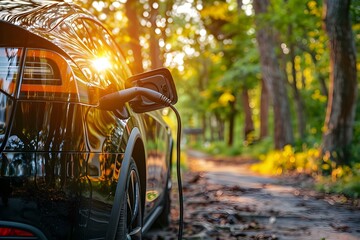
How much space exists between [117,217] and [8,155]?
0.67 metres

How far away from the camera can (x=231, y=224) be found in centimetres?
607

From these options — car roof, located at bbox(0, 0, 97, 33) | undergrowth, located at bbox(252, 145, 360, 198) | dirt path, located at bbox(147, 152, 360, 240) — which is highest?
car roof, located at bbox(0, 0, 97, 33)

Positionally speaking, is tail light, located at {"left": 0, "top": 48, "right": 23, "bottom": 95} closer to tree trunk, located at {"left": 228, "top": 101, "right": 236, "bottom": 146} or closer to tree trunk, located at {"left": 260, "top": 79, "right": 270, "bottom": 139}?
tree trunk, located at {"left": 260, "top": 79, "right": 270, "bottom": 139}

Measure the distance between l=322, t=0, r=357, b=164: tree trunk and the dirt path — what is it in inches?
70.9

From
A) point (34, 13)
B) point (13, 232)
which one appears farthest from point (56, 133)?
point (34, 13)

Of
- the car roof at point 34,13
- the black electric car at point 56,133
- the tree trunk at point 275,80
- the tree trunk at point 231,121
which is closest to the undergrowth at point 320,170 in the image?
the tree trunk at point 275,80

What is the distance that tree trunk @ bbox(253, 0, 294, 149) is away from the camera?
17.2 m

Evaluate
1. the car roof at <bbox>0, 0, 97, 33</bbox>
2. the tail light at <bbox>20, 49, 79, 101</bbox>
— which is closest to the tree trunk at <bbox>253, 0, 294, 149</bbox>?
the car roof at <bbox>0, 0, 97, 33</bbox>

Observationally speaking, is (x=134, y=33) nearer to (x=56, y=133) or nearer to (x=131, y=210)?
(x=131, y=210)

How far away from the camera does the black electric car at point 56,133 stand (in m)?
2.25

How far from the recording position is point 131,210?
3234 millimetres

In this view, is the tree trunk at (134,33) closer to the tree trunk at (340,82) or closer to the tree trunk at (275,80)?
the tree trunk at (275,80)

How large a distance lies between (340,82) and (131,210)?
8.41 metres

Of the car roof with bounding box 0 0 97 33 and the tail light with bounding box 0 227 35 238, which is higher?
the car roof with bounding box 0 0 97 33
